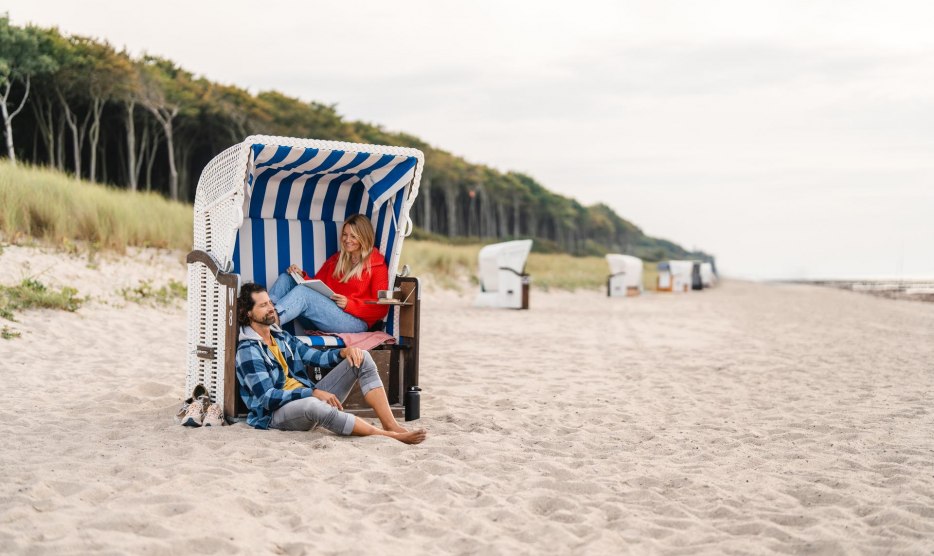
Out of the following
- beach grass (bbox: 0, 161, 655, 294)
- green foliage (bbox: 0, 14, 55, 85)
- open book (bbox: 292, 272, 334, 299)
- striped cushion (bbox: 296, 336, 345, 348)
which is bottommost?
striped cushion (bbox: 296, 336, 345, 348)

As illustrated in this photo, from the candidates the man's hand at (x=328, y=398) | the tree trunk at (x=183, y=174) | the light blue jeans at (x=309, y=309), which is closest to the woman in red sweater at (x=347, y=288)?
the light blue jeans at (x=309, y=309)

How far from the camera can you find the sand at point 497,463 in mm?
3174

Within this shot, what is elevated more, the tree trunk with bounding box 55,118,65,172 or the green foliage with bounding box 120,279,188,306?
the tree trunk with bounding box 55,118,65,172

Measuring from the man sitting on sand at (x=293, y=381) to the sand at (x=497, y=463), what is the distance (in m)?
0.11

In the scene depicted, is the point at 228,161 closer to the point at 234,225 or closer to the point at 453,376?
the point at 234,225

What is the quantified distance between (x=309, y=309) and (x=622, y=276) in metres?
19.3

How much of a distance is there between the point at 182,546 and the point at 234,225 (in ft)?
7.48

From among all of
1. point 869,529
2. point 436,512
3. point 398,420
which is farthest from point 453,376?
point 869,529

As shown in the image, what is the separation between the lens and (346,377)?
497 cm

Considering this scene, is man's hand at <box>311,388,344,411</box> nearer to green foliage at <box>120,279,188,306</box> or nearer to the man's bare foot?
the man's bare foot

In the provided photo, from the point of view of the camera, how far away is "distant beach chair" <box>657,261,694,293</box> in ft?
92.9

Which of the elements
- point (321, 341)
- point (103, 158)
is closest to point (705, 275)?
point (103, 158)

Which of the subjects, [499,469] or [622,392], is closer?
[499,469]

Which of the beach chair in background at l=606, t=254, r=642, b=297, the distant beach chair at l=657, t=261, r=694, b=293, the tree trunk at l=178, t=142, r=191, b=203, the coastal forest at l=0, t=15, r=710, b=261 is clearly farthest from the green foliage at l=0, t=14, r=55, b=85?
the distant beach chair at l=657, t=261, r=694, b=293
